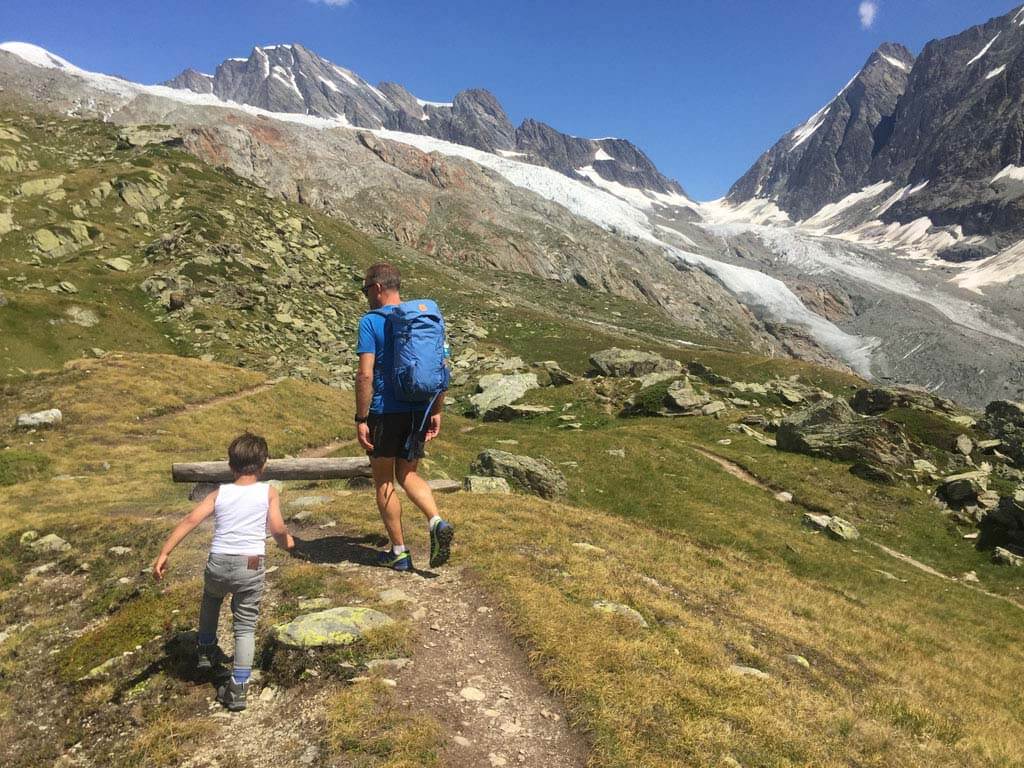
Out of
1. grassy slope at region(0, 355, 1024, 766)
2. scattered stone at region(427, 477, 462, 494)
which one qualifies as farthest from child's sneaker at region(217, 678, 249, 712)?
scattered stone at region(427, 477, 462, 494)

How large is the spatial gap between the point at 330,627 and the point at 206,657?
1661 mm

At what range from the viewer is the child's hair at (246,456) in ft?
25.2

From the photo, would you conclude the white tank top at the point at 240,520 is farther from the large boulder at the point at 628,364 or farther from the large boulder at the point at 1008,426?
the large boulder at the point at 628,364

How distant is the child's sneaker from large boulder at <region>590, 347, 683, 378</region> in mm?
55972

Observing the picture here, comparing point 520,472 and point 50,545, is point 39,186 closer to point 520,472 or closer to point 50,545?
point 50,545

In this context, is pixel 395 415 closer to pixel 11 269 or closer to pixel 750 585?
pixel 750 585

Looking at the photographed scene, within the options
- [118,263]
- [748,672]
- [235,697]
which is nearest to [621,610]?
[748,672]

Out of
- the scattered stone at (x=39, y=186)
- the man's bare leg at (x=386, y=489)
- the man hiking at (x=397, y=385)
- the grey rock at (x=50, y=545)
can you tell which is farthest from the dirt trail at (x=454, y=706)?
the scattered stone at (x=39, y=186)

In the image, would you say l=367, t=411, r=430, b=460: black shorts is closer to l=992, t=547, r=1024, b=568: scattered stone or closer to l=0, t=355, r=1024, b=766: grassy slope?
l=0, t=355, r=1024, b=766: grassy slope

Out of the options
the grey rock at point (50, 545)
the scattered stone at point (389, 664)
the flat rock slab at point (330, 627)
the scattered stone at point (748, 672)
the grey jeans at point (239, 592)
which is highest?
the grey jeans at point (239, 592)

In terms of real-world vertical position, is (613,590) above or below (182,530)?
below

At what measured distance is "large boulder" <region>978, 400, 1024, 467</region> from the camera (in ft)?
130

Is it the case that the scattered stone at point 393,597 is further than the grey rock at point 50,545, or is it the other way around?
the grey rock at point 50,545

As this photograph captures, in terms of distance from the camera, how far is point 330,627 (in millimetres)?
8391
